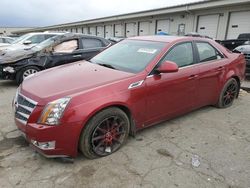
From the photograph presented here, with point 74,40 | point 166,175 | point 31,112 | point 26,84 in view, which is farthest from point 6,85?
point 166,175

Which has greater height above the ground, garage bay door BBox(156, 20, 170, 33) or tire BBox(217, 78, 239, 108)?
garage bay door BBox(156, 20, 170, 33)

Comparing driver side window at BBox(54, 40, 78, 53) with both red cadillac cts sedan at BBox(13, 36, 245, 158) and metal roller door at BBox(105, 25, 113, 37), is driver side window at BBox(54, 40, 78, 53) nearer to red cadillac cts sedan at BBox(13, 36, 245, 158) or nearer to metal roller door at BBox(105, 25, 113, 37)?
red cadillac cts sedan at BBox(13, 36, 245, 158)

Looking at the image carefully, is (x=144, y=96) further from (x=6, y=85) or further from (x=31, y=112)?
(x=6, y=85)

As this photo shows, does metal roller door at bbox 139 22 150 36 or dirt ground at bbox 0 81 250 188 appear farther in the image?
metal roller door at bbox 139 22 150 36

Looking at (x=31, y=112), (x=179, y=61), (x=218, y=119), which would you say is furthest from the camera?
(x=218, y=119)

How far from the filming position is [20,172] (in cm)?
269

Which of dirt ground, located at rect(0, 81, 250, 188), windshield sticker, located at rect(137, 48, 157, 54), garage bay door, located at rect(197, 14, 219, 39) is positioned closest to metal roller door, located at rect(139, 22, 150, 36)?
garage bay door, located at rect(197, 14, 219, 39)

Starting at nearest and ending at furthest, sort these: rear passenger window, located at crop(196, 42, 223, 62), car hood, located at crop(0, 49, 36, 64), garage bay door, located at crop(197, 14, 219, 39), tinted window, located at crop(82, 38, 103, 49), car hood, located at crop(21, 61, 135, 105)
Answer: car hood, located at crop(21, 61, 135, 105)
rear passenger window, located at crop(196, 42, 223, 62)
car hood, located at crop(0, 49, 36, 64)
tinted window, located at crop(82, 38, 103, 49)
garage bay door, located at crop(197, 14, 219, 39)

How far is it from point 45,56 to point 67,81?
4.00 meters

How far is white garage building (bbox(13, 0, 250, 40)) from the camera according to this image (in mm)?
14320

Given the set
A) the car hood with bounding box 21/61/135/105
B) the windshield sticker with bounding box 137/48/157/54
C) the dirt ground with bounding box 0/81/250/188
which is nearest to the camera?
the dirt ground with bounding box 0/81/250/188

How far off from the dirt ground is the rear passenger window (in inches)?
49.7

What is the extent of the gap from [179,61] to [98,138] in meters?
1.90

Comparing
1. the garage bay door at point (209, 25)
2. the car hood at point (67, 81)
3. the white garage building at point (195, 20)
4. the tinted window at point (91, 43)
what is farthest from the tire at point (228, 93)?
the garage bay door at point (209, 25)
